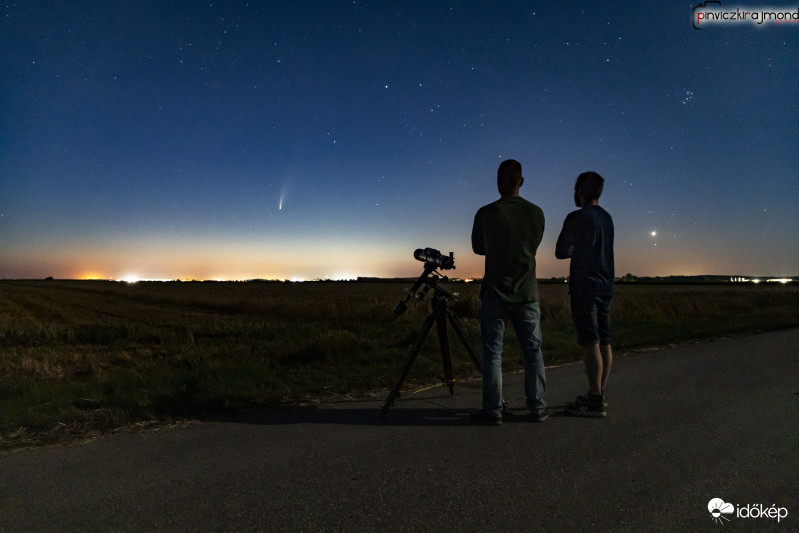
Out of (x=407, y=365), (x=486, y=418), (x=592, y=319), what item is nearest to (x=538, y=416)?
(x=486, y=418)

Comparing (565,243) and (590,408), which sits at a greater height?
(565,243)

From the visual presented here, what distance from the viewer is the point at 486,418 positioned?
4156mm

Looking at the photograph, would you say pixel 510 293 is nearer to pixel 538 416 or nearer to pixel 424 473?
pixel 538 416

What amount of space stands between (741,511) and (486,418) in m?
1.98

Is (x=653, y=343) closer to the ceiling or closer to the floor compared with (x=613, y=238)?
closer to the floor

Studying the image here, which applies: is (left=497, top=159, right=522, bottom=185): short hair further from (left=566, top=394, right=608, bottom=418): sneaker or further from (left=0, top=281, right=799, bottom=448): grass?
(left=0, top=281, right=799, bottom=448): grass

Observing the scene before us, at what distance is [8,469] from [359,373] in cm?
411

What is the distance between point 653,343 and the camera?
9.94 m

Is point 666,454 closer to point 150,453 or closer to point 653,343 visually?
point 150,453

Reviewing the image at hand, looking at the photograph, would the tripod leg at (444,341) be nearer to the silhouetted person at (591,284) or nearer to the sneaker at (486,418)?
the sneaker at (486,418)

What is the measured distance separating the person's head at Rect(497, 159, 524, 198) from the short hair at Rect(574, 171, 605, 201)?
77 cm

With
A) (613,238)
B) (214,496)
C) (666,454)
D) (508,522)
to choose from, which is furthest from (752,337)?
(214,496)

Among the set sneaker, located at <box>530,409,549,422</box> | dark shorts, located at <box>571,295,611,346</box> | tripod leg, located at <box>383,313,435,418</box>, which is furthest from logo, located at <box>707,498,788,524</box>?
tripod leg, located at <box>383,313,435,418</box>

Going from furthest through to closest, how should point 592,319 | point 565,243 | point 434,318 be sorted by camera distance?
point 434,318, point 565,243, point 592,319
